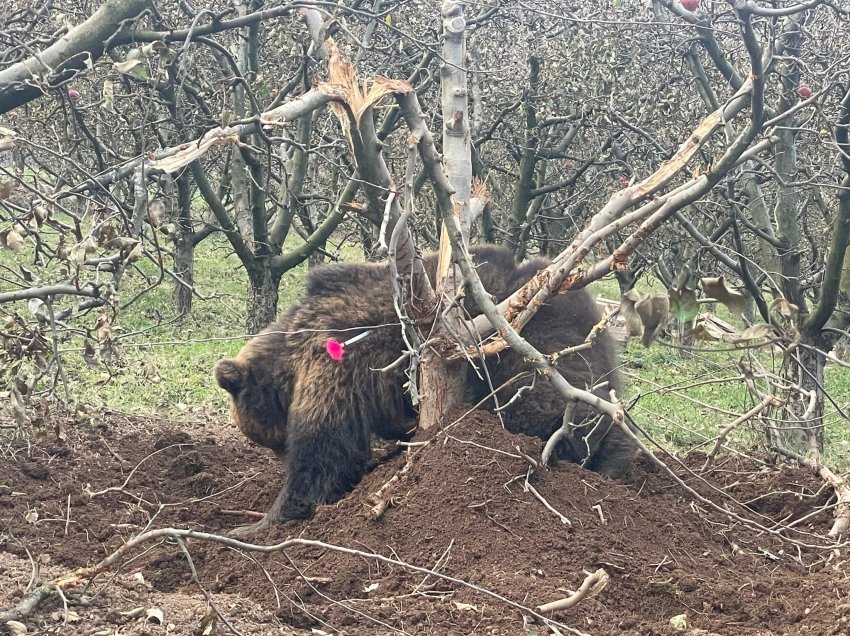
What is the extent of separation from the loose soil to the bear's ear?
0.66 m

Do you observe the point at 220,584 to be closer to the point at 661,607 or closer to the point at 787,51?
the point at 661,607

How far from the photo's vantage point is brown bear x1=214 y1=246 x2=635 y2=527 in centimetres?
564

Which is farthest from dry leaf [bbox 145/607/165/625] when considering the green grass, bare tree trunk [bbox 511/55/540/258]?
bare tree trunk [bbox 511/55/540/258]

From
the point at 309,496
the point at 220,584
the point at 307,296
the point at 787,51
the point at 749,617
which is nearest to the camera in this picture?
the point at 749,617

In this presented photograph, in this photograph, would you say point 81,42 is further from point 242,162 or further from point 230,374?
point 242,162

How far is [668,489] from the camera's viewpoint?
5793 millimetres

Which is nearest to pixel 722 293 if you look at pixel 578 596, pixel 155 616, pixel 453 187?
pixel 578 596

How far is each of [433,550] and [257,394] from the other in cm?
210

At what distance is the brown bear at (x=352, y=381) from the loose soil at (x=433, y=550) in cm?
25

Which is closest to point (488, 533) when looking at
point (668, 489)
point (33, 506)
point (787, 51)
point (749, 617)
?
point (749, 617)

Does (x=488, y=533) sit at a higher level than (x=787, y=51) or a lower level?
lower

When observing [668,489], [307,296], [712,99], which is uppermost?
[712,99]

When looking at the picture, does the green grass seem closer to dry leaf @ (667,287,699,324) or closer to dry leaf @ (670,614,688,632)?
dry leaf @ (670,614,688,632)

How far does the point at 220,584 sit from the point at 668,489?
2810 mm
